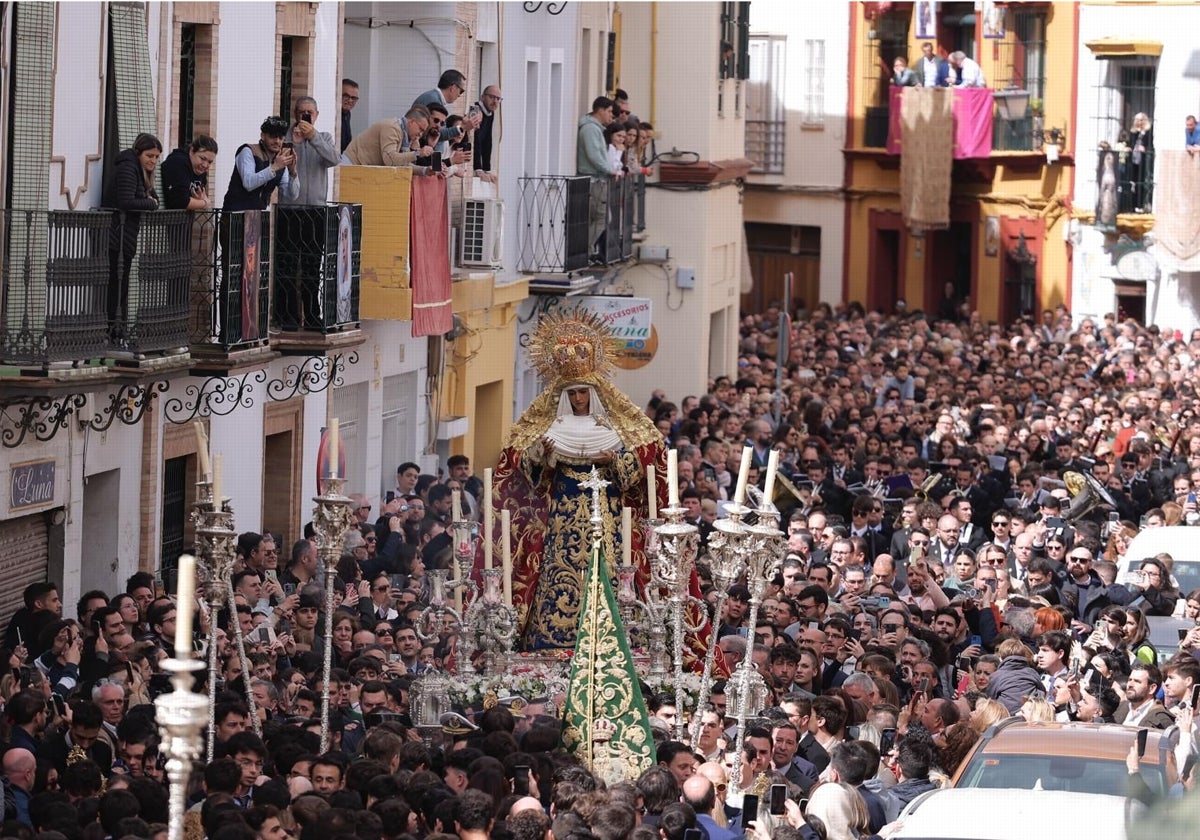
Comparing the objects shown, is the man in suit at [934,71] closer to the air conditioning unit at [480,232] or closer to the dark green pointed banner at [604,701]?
the air conditioning unit at [480,232]

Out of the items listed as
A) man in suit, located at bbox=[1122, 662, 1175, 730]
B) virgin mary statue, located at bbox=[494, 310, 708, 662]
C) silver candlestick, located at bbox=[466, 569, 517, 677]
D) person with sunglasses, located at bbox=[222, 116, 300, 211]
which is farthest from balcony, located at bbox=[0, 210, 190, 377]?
man in suit, located at bbox=[1122, 662, 1175, 730]

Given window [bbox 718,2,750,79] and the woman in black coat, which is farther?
window [bbox 718,2,750,79]

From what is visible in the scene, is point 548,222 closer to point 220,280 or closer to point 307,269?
point 307,269

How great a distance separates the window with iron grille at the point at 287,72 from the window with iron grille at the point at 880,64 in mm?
25114

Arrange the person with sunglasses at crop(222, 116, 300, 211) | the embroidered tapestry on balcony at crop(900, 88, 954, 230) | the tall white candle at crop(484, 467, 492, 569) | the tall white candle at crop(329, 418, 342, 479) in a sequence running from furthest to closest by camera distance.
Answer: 1. the embroidered tapestry on balcony at crop(900, 88, 954, 230)
2. the person with sunglasses at crop(222, 116, 300, 211)
3. the tall white candle at crop(484, 467, 492, 569)
4. the tall white candle at crop(329, 418, 342, 479)

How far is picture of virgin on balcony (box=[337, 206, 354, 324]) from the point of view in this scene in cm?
1919

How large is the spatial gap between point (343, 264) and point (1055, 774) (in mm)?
9644

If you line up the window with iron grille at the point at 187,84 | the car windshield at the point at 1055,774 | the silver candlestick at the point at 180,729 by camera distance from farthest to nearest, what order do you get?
1. the window with iron grille at the point at 187,84
2. the car windshield at the point at 1055,774
3. the silver candlestick at the point at 180,729

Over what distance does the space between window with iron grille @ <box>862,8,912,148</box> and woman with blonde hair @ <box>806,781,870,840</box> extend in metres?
34.8

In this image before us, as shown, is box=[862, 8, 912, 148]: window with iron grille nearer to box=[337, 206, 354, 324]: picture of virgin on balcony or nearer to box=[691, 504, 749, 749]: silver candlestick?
box=[337, 206, 354, 324]: picture of virgin on balcony

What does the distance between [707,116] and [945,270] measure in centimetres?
1343

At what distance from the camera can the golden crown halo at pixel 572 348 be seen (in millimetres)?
13961

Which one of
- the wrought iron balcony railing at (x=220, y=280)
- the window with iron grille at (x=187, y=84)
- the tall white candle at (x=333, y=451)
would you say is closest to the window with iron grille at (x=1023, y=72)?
the window with iron grille at (x=187, y=84)

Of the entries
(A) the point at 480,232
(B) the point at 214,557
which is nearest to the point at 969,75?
(A) the point at 480,232
